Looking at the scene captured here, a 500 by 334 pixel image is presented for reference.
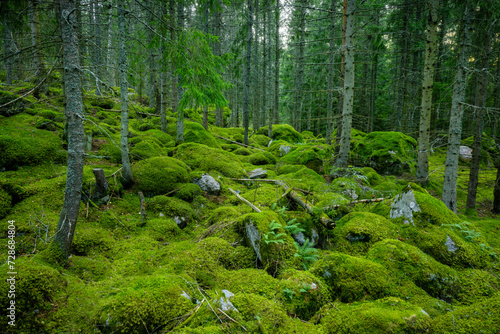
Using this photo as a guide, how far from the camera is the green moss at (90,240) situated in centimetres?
450

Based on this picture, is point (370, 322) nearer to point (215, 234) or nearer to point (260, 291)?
point (260, 291)

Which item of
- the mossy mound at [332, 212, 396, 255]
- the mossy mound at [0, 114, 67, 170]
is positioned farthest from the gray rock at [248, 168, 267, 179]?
the mossy mound at [0, 114, 67, 170]

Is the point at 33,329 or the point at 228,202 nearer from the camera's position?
the point at 33,329

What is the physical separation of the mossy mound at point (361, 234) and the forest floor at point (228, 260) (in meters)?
0.02

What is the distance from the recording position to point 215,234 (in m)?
4.82

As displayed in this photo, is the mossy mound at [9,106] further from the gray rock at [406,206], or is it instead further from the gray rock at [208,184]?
the gray rock at [406,206]

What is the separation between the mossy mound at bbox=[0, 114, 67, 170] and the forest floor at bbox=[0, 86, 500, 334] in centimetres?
3

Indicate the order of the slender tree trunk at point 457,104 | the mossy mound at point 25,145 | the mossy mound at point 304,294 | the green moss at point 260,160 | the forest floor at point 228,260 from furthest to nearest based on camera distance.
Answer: the green moss at point 260,160 < the slender tree trunk at point 457,104 < the mossy mound at point 25,145 < the mossy mound at point 304,294 < the forest floor at point 228,260

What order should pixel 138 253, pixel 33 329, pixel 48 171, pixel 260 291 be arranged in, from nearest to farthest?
1. pixel 33 329
2. pixel 260 291
3. pixel 138 253
4. pixel 48 171

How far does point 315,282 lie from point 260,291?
0.82 meters

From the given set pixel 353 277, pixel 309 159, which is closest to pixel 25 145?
pixel 353 277

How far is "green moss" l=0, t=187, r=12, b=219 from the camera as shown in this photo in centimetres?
483

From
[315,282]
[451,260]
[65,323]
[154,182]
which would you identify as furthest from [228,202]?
[451,260]

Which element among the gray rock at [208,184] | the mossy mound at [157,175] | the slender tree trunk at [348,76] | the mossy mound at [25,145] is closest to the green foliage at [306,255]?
the gray rock at [208,184]
